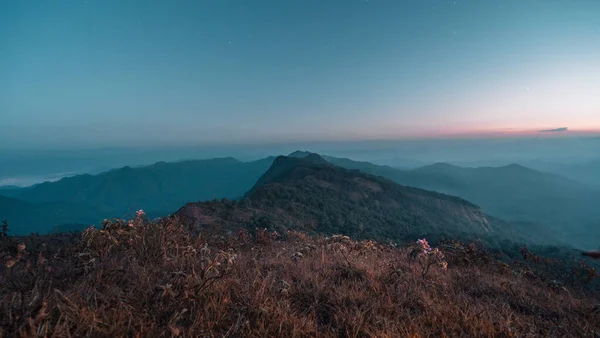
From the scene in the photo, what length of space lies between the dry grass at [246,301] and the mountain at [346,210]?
10.6 metres

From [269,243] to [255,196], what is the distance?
35.4 m

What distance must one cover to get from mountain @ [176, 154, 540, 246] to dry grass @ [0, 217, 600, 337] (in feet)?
34.9

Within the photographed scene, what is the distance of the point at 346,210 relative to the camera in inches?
1907

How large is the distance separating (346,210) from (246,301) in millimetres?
47057

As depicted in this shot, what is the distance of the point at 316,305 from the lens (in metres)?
2.75

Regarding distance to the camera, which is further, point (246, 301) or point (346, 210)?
point (346, 210)

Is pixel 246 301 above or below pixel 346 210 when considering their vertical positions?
above

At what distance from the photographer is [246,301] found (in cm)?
256

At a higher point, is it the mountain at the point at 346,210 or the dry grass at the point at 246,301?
the dry grass at the point at 246,301

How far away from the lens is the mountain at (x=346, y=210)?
88.7ft

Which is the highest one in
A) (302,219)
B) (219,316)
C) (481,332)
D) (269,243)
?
(219,316)

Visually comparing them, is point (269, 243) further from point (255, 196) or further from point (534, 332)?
point (255, 196)

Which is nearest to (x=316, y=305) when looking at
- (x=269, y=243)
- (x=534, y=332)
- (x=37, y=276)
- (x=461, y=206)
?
(x=534, y=332)

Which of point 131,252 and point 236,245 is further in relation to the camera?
point 236,245
